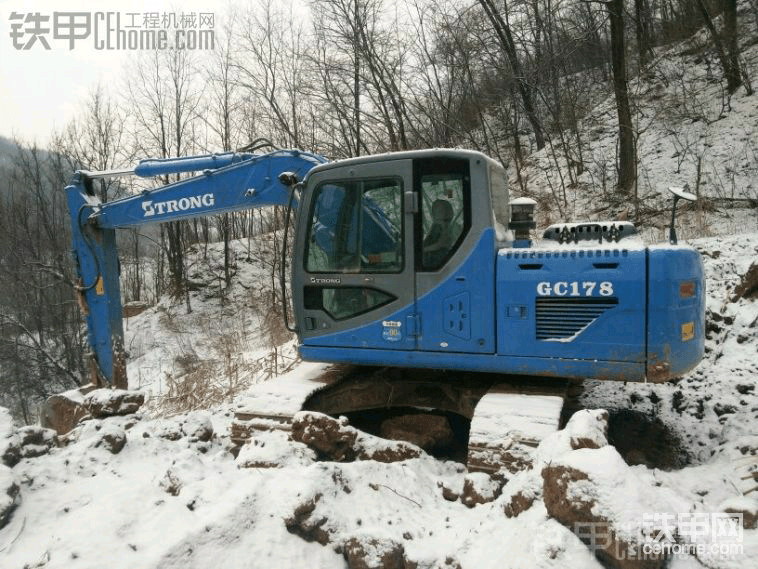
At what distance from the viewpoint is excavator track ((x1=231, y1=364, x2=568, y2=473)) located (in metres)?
3.85

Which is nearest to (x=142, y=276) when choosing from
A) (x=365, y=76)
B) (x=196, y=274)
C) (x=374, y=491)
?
(x=196, y=274)

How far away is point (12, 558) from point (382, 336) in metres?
2.84

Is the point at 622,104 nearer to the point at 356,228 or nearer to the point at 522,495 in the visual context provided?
the point at 356,228

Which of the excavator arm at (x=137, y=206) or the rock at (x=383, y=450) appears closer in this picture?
the rock at (x=383, y=450)

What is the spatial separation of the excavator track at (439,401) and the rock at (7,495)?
62.6 inches

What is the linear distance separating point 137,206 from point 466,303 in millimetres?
4500

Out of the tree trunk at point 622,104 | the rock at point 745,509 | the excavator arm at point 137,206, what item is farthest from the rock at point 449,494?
the tree trunk at point 622,104

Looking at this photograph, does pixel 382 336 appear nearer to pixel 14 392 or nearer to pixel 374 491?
pixel 374 491

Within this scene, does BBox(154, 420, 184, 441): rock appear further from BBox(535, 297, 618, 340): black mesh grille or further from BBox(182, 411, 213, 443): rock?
BBox(535, 297, 618, 340): black mesh grille

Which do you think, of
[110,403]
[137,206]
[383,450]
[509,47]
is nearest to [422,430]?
[383,450]

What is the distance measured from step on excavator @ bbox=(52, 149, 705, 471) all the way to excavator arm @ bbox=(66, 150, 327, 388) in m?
0.50

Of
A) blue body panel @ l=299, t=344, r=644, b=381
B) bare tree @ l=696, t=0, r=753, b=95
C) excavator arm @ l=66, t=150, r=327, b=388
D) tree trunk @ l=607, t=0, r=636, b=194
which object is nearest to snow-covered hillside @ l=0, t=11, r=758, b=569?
blue body panel @ l=299, t=344, r=644, b=381

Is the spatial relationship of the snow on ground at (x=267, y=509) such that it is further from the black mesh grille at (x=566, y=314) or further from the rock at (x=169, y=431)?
the black mesh grille at (x=566, y=314)

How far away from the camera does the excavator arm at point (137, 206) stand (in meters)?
5.91
